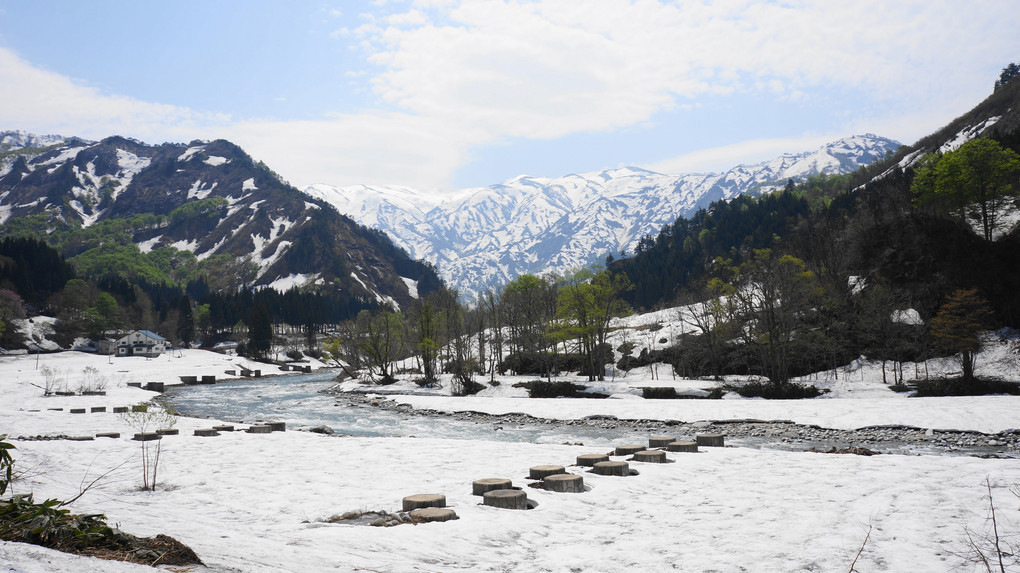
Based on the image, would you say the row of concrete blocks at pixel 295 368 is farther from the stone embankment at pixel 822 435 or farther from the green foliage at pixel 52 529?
the green foliage at pixel 52 529

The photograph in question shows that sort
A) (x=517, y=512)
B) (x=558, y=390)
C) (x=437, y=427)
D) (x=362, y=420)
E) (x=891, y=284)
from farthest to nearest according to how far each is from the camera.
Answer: (x=891, y=284) < (x=558, y=390) < (x=362, y=420) < (x=437, y=427) < (x=517, y=512)

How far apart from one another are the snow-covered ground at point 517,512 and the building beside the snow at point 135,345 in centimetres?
10793

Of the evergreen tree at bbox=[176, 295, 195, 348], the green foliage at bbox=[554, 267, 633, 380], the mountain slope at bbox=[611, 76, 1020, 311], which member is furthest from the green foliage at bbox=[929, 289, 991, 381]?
the evergreen tree at bbox=[176, 295, 195, 348]

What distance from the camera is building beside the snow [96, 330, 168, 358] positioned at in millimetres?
106188

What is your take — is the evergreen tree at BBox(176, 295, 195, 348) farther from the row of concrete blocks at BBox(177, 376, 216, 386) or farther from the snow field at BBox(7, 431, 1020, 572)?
the snow field at BBox(7, 431, 1020, 572)

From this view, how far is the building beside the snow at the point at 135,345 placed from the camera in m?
106

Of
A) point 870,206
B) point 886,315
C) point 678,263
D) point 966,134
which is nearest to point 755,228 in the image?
point 678,263

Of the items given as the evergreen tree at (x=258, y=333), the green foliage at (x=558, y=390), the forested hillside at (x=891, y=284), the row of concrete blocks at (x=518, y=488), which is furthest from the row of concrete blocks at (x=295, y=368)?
the row of concrete blocks at (x=518, y=488)

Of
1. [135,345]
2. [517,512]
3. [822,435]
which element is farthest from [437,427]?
[135,345]

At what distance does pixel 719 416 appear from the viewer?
29.8m

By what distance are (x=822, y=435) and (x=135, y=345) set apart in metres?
123

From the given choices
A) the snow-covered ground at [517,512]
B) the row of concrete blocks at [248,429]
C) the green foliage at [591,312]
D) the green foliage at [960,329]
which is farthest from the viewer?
the green foliage at [591,312]

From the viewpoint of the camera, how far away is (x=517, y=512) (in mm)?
9031

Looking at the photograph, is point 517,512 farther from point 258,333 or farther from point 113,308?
point 113,308
